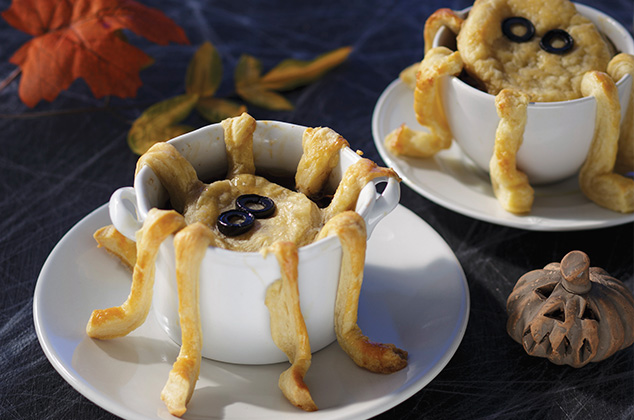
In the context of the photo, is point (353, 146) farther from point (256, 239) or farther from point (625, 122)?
point (256, 239)

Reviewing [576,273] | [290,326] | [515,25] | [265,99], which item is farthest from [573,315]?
[265,99]

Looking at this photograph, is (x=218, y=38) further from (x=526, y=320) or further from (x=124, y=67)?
(x=526, y=320)

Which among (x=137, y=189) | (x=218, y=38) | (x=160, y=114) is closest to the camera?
(x=137, y=189)

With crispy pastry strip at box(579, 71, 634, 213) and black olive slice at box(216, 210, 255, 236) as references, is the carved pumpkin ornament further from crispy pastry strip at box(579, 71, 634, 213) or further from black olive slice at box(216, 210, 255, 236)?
black olive slice at box(216, 210, 255, 236)

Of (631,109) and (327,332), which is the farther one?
(631,109)

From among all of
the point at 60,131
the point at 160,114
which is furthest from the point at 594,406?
the point at 60,131
